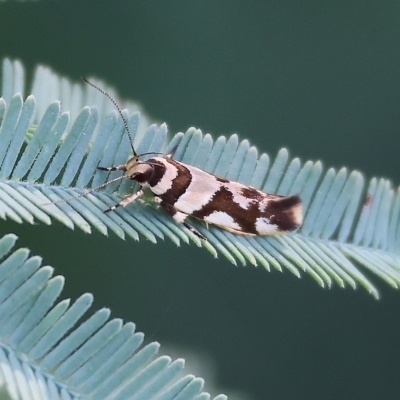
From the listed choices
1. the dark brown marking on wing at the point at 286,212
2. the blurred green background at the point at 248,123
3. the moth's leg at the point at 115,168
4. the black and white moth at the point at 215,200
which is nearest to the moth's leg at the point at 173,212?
the black and white moth at the point at 215,200

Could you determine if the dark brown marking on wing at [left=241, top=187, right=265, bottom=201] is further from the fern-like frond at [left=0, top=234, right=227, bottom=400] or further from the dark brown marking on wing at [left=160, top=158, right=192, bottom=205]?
the fern-like frond at [left=0, top=234, right=227, bottom=400]

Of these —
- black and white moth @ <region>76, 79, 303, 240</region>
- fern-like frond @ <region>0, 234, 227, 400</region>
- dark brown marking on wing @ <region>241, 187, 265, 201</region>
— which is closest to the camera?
fern-like frond @ <region>0, 234, 227, 400</region>

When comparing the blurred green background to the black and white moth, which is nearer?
the black and white moth

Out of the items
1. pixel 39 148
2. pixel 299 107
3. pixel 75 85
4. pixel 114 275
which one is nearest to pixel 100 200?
pixel 39 148

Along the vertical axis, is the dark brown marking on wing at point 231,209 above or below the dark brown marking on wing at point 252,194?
below

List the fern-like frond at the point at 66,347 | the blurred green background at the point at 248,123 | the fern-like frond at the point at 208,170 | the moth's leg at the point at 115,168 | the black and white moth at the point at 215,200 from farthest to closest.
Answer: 1. the blurred green background at the point at 248,123
2. the black and white moth at the point at 215,200
3. the moth's leg at the point at 115,168
4. the fern-like frond at the point at 208,170
5. the fern-like frond at the point at 66,347

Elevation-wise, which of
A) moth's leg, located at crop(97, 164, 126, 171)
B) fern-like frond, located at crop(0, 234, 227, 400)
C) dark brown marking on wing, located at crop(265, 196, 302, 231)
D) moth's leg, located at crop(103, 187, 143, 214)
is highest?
dark brown marking on wing, located at crop(265, 196, 302, 231)

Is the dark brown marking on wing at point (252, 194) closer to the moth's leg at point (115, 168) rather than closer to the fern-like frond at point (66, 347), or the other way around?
the moth's leg at point (115, 168)

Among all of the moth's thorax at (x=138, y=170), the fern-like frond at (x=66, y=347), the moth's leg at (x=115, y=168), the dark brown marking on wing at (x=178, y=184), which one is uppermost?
the dark brown marking on wing at (x=178, y=184)

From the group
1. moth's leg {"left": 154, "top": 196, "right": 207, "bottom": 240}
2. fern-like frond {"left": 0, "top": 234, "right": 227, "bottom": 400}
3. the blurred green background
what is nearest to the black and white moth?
moth's leg {"left": 154, "top": 196, "right": 207, "bottom": 240}
